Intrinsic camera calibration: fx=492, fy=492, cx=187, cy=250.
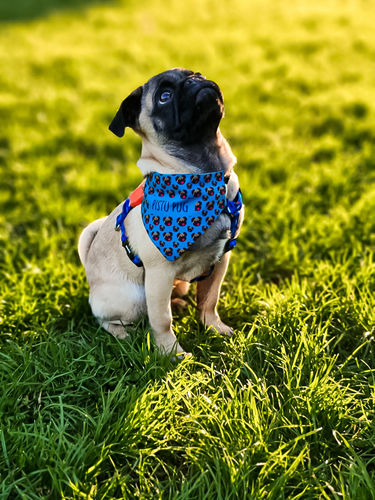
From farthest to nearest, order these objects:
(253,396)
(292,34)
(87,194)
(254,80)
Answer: (292,34), (254,80), (87,194), (253,396)

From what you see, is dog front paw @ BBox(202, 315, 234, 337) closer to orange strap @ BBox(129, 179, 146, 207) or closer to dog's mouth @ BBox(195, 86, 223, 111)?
orange strap @ BBox(129, 179, 146, 207)

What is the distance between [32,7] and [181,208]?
37.5 ft

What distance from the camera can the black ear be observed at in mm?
2439

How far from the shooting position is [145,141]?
2488 mm

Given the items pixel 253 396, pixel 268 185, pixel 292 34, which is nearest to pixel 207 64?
pixel 292 34

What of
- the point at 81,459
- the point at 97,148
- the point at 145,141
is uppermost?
the point at 145,141

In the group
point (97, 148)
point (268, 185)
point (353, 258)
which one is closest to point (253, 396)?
point (353, 258)

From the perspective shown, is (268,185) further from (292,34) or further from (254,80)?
(292,34)

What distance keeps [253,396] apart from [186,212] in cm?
94

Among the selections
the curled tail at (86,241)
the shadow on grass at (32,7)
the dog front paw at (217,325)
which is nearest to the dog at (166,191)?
the dog front paw at (217,325)

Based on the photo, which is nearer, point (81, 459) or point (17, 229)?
point (81, 459)

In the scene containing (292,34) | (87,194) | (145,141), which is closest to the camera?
(145,141)

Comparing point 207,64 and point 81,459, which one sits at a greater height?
point 207,64

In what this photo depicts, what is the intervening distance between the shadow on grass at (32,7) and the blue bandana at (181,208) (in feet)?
33.6
